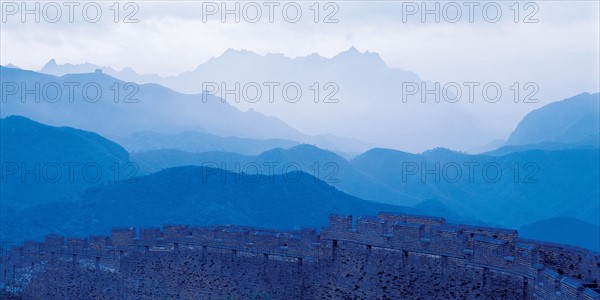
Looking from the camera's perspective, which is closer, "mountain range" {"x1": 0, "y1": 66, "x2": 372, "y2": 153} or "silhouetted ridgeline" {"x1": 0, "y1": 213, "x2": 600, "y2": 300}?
"silhouetted ridgeline" {"x1": 0, "y1": 213, "x2": 600, "y2": 300}

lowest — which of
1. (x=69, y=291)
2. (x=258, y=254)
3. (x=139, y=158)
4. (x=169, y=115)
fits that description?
(x=69, y=291)

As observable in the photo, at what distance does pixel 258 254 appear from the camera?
66.3 feet

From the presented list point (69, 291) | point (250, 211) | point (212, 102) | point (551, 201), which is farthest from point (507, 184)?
point (212, 102)

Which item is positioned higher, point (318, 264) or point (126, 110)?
point (126, 110)

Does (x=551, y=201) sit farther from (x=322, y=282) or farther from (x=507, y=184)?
(x=322, y=282)

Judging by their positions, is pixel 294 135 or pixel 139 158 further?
pixel 294 135

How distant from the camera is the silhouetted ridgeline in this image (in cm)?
1420

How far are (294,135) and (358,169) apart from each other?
267 ft

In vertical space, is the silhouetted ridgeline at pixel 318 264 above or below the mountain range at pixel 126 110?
below

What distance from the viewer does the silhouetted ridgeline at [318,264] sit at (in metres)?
14.2

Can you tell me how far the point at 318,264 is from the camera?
18.5 meters

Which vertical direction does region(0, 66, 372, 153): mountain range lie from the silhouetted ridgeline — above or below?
above

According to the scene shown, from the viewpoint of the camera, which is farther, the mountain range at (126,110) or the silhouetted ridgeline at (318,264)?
the mountain range at (126,110)

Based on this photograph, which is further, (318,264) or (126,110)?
(126,110)
